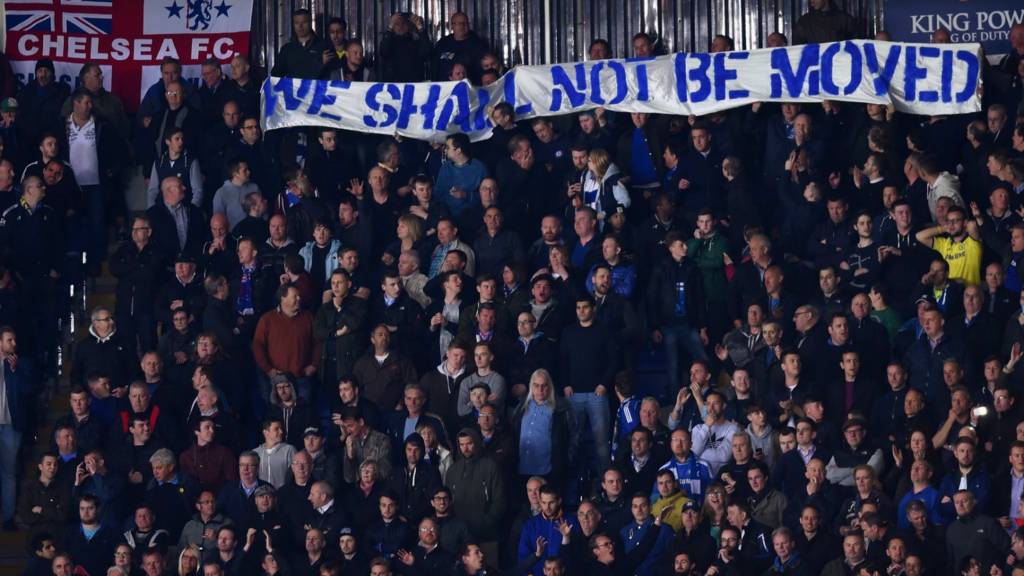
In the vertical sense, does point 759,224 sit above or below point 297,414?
above

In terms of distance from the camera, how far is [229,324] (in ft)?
68.1

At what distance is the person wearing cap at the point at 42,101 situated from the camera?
23250mm

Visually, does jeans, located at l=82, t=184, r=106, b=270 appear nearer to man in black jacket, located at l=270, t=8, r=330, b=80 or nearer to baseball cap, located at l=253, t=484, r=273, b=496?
man in black jacket, located at l=270, t=8, r=330, b=80

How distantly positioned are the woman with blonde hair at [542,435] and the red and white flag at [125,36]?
6984mm

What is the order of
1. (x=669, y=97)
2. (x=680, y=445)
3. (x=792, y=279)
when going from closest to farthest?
(x=680, y=445) < (x=792, y=279) < (x=669, y=97)

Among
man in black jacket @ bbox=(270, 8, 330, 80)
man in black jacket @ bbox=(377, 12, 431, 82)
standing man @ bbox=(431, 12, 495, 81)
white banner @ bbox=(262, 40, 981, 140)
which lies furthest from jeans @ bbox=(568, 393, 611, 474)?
man in black jacket @ bbox=(270, 8, 330, 80)

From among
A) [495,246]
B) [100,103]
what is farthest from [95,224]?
[495,246]

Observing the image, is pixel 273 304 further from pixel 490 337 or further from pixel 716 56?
pixel 716 56

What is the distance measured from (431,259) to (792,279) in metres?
3.23

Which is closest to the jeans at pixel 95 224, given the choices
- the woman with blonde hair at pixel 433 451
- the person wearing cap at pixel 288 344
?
the person wearing cap at pixel 288 344

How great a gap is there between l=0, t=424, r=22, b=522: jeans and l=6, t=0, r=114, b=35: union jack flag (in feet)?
18.9

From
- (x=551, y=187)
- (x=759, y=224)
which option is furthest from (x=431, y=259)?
(x=759, y=224)

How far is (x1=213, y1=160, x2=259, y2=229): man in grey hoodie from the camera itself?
22234 mm

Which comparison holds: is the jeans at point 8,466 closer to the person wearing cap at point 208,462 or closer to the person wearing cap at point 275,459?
the person wearing cap at point 208,462
